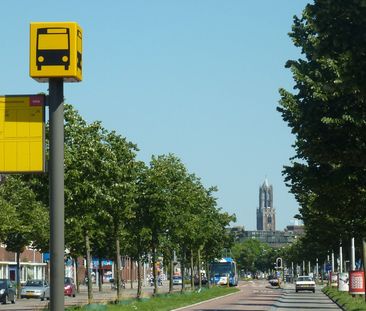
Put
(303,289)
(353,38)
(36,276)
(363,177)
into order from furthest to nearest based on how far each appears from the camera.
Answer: (36,276) → (303,289) → (363,177) → (353,38)

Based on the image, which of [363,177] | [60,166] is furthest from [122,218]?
[60,166]

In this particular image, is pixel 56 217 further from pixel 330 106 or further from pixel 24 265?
pixel 24 265

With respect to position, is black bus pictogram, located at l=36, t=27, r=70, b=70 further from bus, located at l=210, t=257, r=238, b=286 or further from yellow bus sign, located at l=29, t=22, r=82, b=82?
bus, located at l=210, t=257, r=238, b=286

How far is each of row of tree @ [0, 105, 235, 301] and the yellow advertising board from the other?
80.9 ft

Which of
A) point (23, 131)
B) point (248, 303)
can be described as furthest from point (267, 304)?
point (23, 131)

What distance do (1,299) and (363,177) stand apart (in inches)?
1450

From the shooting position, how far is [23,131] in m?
11.6

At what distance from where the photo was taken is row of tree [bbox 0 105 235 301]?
3772cm

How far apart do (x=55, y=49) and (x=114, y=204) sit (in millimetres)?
31623

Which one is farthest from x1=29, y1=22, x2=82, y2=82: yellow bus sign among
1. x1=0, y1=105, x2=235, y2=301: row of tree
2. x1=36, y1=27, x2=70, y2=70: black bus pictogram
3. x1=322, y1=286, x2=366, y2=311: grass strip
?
x1=322, y1=286, x2=366, y2=311: grass strip

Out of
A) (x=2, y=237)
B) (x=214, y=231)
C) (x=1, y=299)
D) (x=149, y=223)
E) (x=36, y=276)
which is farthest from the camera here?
(x=36, y=276)

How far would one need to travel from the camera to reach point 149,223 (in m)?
55.3

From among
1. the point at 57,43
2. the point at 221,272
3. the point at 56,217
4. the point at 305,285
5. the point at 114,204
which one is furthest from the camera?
the point at 221,272

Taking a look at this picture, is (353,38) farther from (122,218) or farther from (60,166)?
(122,218)
